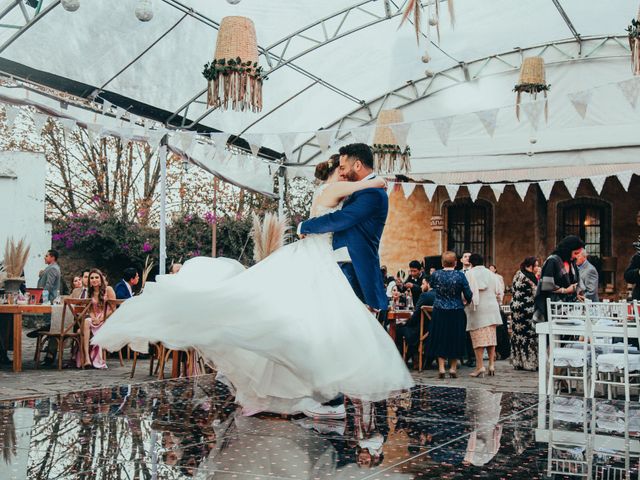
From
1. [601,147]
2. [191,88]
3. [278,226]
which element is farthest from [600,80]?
[278,226]

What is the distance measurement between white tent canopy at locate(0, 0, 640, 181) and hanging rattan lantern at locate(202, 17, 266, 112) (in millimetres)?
2470

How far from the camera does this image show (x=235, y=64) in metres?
8.13

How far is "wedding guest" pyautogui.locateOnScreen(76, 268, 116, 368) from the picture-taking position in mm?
9193

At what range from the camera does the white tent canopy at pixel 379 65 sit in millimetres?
10852

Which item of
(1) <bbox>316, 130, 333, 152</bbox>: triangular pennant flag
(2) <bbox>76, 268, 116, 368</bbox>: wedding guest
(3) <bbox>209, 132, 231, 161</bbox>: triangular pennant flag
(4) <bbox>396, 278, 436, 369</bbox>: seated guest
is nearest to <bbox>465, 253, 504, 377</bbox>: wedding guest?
(4) <bbox>396, 278, 436, 369</bbox>: seated guest

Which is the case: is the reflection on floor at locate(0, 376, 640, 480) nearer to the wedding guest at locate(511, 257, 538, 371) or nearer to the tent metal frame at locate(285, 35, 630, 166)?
the wedding guest at locate(511, 257, 538, 371)

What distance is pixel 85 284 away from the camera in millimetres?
9797

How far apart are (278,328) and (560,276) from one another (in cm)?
525

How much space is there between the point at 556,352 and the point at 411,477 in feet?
14.6

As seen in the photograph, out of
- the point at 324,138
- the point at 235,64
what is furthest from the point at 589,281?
the point at 235,64

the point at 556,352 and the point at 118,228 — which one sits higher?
the point at 118,228

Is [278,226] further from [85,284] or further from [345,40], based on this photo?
[345,40]

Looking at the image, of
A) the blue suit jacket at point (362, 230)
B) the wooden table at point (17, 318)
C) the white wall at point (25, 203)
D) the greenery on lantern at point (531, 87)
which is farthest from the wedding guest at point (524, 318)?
the white wall at point (25, 203)

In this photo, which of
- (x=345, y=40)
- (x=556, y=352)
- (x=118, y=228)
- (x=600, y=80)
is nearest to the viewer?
(x=556, y=352)
